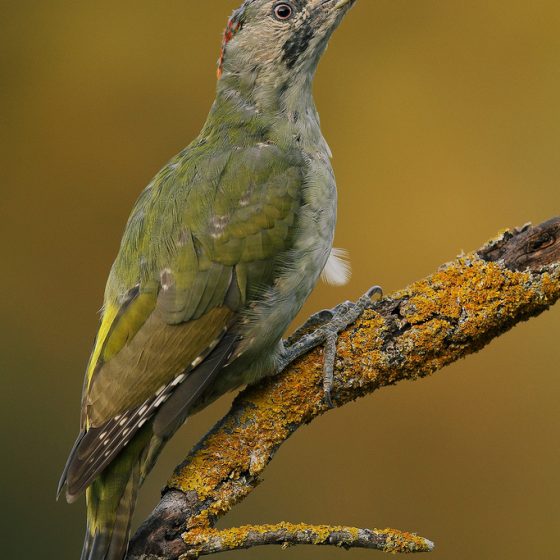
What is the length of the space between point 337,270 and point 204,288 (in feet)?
2.93

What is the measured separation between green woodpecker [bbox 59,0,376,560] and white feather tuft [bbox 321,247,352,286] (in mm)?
459

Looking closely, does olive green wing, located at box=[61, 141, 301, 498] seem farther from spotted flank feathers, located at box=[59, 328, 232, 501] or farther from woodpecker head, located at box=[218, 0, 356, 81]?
woodpecker head, located at box=[218, 0, 356, 81]

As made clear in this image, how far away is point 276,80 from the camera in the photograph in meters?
3.48

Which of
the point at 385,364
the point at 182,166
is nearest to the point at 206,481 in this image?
the point at 385,364

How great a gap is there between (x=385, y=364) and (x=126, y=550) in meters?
A: 1.08

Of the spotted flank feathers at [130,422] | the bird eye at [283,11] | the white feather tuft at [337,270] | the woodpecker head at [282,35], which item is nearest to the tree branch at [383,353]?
the spotted flank feathers at [130,422]

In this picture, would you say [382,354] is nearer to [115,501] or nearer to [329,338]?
[329,338]

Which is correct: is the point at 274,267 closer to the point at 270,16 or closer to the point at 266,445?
the point at 266,445

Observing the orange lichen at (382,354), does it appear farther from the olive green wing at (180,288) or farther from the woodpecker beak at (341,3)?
the woodpecker beak at (341,3)

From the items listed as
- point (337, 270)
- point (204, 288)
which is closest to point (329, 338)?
point (204, 288)

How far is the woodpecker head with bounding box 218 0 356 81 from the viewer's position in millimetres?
3408

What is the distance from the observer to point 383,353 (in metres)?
2.92

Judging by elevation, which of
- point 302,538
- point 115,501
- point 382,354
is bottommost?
point 302,538

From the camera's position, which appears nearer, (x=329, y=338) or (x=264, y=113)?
(x=329, y=338)
